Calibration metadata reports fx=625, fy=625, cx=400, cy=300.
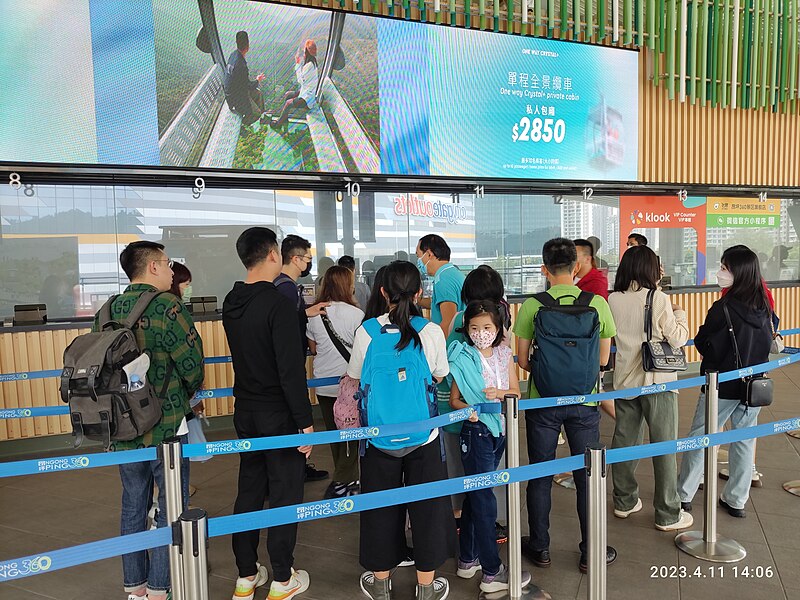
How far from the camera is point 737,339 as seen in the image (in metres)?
3.69

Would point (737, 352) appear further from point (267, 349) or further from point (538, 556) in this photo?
point (267, 349)

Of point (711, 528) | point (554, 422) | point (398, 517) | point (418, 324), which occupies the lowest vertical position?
point (711, 528)

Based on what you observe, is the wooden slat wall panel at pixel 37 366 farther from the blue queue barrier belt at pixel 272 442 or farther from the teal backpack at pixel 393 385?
the teal backpack at pixel 393 385

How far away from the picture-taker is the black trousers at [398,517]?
2.80 m

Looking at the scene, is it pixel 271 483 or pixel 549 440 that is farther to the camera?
pixel 549 440

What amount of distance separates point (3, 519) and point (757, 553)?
457 cm

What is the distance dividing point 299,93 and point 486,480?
4330 millimetres

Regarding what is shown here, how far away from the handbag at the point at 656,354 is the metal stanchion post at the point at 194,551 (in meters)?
2.64

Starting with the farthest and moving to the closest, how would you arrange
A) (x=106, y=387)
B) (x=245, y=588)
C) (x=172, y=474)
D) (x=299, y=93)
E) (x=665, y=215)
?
(x=665, y=215) → (x=299, y=93) → (x=245, y=588) → (x=106, y=387) → (x=172, y=474)

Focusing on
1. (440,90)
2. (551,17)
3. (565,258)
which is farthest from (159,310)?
(551,17)

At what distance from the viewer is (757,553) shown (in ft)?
11.0

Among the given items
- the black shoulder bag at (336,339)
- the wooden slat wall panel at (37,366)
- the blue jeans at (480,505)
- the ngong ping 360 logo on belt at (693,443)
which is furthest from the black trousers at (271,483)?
the wooden slat wall panel at (37,366)

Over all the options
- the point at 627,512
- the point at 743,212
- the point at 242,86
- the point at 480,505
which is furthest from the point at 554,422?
the point at 743,212

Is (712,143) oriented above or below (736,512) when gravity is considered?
above
